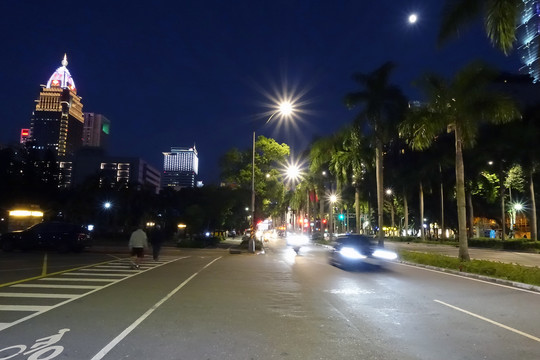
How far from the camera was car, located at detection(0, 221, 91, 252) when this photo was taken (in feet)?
85.6

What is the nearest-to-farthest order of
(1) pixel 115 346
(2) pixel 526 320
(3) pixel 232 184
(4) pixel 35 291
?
1. (1) pixel 115 346
2. (2) pixel 526 320
3. (4) pixel 35 291
4. (3) pixel 232 184

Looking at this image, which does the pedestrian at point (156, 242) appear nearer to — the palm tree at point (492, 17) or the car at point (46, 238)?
the car at point (46, 238)

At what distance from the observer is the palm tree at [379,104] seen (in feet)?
107

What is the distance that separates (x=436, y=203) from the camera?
70.4 m

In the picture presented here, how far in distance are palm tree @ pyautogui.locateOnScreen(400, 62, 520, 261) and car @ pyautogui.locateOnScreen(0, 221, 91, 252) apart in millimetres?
20013

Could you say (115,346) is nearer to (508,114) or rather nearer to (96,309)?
(96,309)

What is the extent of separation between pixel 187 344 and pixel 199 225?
133 feet

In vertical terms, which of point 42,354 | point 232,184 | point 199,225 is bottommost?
point 42,354

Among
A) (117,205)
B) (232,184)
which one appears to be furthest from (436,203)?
(117,205)

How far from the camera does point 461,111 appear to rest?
880 inches

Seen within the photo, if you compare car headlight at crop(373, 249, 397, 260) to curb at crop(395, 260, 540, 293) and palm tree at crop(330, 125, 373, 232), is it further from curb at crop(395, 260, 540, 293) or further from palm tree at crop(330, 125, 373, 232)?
palm tree at crop(330, 125, 373, 232)

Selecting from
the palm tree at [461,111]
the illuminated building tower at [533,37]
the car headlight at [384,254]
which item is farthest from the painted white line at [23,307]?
the car headlight at [384,254]

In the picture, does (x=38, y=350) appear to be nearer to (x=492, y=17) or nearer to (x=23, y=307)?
(x=23, y=307)

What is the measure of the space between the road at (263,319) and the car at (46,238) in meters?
12.2
